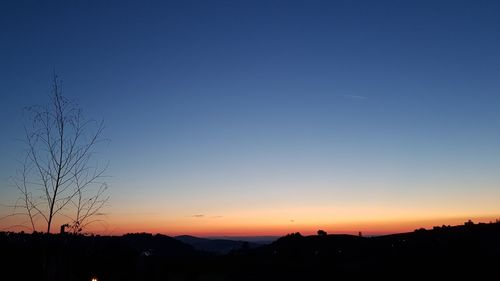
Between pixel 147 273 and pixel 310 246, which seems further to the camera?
pixel 310 246

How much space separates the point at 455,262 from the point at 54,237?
64.9ft

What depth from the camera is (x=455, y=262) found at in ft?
75.0

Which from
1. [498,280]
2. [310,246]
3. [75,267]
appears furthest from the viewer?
[310,246]

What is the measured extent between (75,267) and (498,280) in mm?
23681

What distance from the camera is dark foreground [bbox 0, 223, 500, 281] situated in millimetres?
23016

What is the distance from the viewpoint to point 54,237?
1279cm

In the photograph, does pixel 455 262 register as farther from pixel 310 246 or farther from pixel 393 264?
pixel 310 246

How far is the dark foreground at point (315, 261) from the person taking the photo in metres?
23.0

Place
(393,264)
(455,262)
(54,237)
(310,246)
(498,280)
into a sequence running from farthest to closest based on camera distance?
(310,246), (393,264), (455,262), (498,280), (54,237)

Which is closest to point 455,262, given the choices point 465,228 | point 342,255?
point 465,228

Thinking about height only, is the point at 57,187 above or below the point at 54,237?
above

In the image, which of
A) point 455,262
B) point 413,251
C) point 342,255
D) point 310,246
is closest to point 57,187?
point 455,262

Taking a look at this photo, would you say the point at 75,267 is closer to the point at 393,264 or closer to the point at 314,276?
the point at 314,276

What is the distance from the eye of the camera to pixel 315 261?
101 feet
